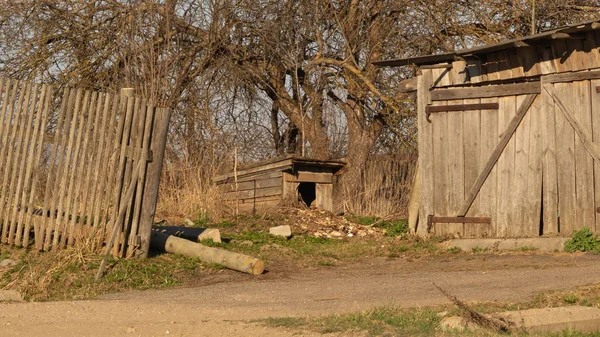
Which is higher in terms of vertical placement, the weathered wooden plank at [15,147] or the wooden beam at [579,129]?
the wooden beam at [579,129]

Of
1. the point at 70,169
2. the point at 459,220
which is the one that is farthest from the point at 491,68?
the point at 70,169

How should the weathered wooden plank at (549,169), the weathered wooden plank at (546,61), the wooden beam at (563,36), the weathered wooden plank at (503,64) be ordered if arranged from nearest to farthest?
the wooden beam at (563,36)
the weathered wooden plank at (549,169)
the weathered wooden plank at (546,61)
the weathered wooden plank at (503,64)

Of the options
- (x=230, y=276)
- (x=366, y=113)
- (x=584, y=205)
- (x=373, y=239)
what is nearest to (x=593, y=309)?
(x=230, y=276)

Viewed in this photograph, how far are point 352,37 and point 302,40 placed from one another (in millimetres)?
1379

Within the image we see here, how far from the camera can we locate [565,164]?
44.2 feet

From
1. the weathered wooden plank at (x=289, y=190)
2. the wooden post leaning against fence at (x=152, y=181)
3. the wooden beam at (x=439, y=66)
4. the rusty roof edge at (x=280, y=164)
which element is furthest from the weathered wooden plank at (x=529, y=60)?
the wooden post leaning against fence at (x=152, y=181)

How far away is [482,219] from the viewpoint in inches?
564

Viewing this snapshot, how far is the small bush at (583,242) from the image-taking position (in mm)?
12688

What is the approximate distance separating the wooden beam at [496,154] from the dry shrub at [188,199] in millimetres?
5137

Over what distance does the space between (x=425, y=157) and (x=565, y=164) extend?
260cm

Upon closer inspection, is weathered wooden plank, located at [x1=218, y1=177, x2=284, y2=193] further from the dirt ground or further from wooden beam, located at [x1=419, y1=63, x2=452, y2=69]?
the dirt ground

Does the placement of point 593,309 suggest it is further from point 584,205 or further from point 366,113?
point 366,113

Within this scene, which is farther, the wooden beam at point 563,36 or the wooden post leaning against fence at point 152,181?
the wooden beam at point 563,36

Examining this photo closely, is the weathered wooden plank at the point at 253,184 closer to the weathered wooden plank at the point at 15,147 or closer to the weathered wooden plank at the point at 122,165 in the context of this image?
the weathered wooden plank at the point at 122,165
